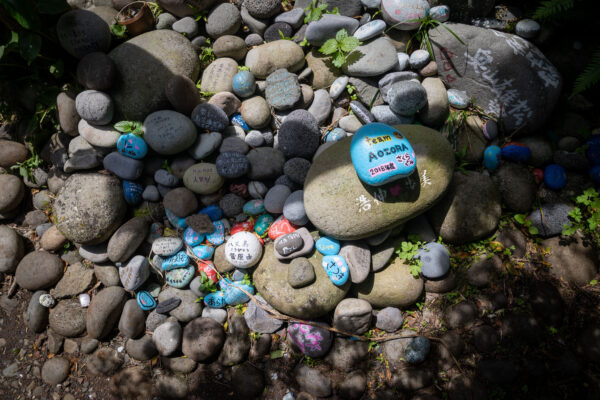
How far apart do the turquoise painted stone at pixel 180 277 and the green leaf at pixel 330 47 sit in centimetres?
305

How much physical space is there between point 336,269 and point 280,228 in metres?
0.79

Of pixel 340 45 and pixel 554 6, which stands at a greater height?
pixel 554 6

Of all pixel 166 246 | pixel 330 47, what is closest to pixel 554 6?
pixel 330 47

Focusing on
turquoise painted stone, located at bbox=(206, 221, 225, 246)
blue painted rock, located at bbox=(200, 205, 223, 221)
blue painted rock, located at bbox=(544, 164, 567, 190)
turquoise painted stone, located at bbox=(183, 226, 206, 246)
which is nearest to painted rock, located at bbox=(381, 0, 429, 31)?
blue painted rock, located at bbox=(544, 164, 567, 190)

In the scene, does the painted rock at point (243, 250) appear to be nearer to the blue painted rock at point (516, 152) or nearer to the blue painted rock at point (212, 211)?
the blue painted rock at point (212, 211)

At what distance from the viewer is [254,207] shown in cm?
375

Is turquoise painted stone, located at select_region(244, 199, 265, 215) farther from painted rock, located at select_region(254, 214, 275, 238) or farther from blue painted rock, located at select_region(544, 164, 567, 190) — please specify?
blue painted rock, located at select_region(544, 164, 567, 190)

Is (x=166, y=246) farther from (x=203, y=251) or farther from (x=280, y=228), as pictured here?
(x=280, y=228)

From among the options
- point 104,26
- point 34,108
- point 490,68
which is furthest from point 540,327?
point 34,108

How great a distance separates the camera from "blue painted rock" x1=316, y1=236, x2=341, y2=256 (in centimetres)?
349

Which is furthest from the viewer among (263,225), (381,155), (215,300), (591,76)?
(263,225)

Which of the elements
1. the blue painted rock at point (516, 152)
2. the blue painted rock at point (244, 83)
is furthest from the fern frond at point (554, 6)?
the blue painted rock at point (244, 83)

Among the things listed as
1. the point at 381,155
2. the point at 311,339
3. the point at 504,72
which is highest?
the point at 504,72

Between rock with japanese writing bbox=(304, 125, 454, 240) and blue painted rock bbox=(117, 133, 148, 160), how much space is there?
1.97 m
